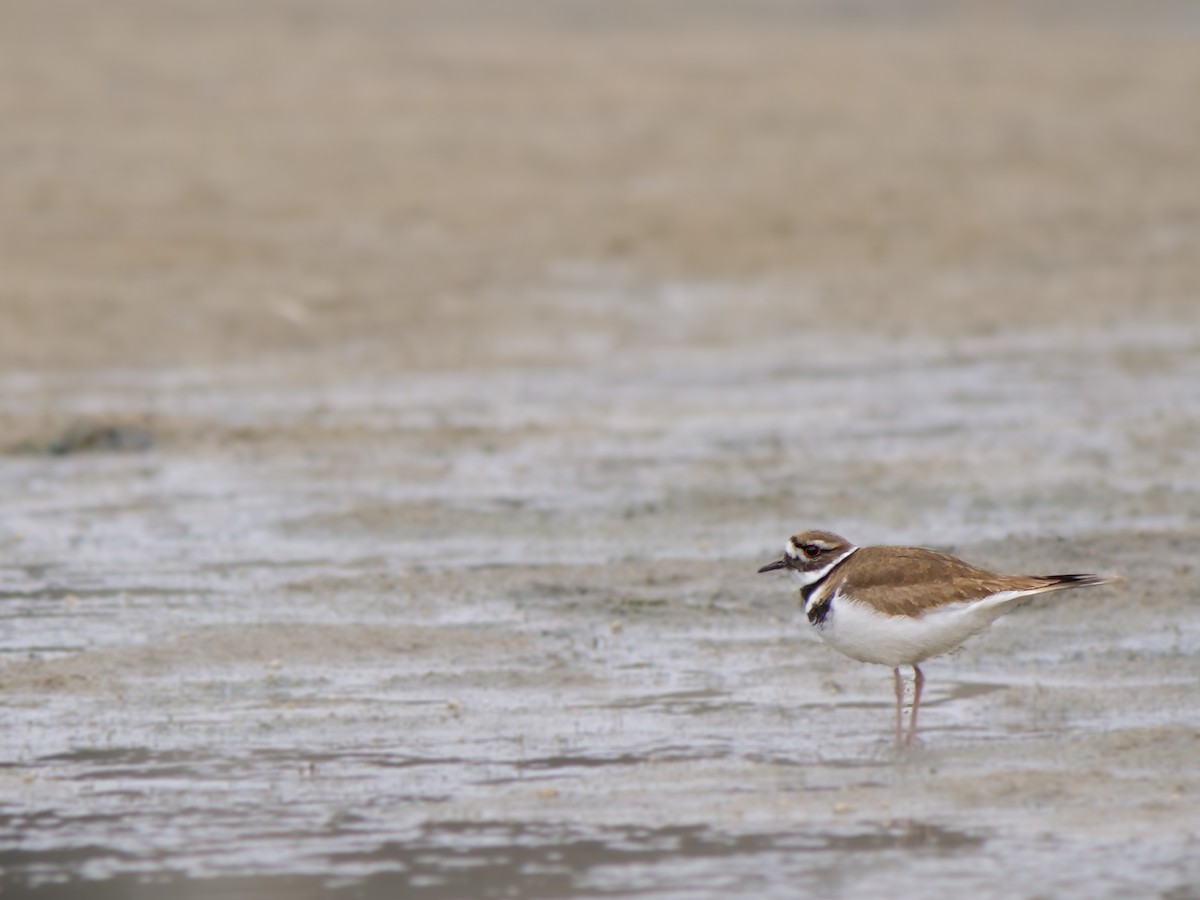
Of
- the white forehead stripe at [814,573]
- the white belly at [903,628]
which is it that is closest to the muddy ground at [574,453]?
the white belly at [903,628]

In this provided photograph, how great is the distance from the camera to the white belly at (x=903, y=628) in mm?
8031

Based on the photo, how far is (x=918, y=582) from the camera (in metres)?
8.15

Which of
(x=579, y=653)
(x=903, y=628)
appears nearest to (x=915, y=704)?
(x=903, y=628)

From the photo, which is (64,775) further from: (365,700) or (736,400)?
(736,400)

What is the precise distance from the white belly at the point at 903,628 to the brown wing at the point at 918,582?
0.04 meters

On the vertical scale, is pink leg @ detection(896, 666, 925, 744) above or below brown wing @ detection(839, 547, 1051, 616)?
below

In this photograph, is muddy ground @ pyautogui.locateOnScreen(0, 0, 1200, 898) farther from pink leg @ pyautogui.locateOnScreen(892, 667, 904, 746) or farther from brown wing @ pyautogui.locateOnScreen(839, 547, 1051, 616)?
brown wing @ pyautogui.locateOnScreen(839, 547, 1051, 616)

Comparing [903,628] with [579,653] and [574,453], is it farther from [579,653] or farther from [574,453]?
[574,453]

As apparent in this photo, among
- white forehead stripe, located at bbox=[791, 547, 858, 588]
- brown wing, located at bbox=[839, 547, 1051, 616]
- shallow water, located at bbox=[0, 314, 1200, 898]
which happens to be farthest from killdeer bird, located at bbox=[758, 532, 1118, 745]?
shallow water, located at bbox=[0, 314, 1200, 898]

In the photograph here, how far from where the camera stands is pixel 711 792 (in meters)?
7.52

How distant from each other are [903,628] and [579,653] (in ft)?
A: 6.14

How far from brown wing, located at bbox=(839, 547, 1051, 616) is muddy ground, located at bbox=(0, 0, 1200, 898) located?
0.54 m

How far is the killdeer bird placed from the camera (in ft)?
26.3

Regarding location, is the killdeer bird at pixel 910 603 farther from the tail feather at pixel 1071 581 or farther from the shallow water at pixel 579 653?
the shallow water at pixel 579 653
